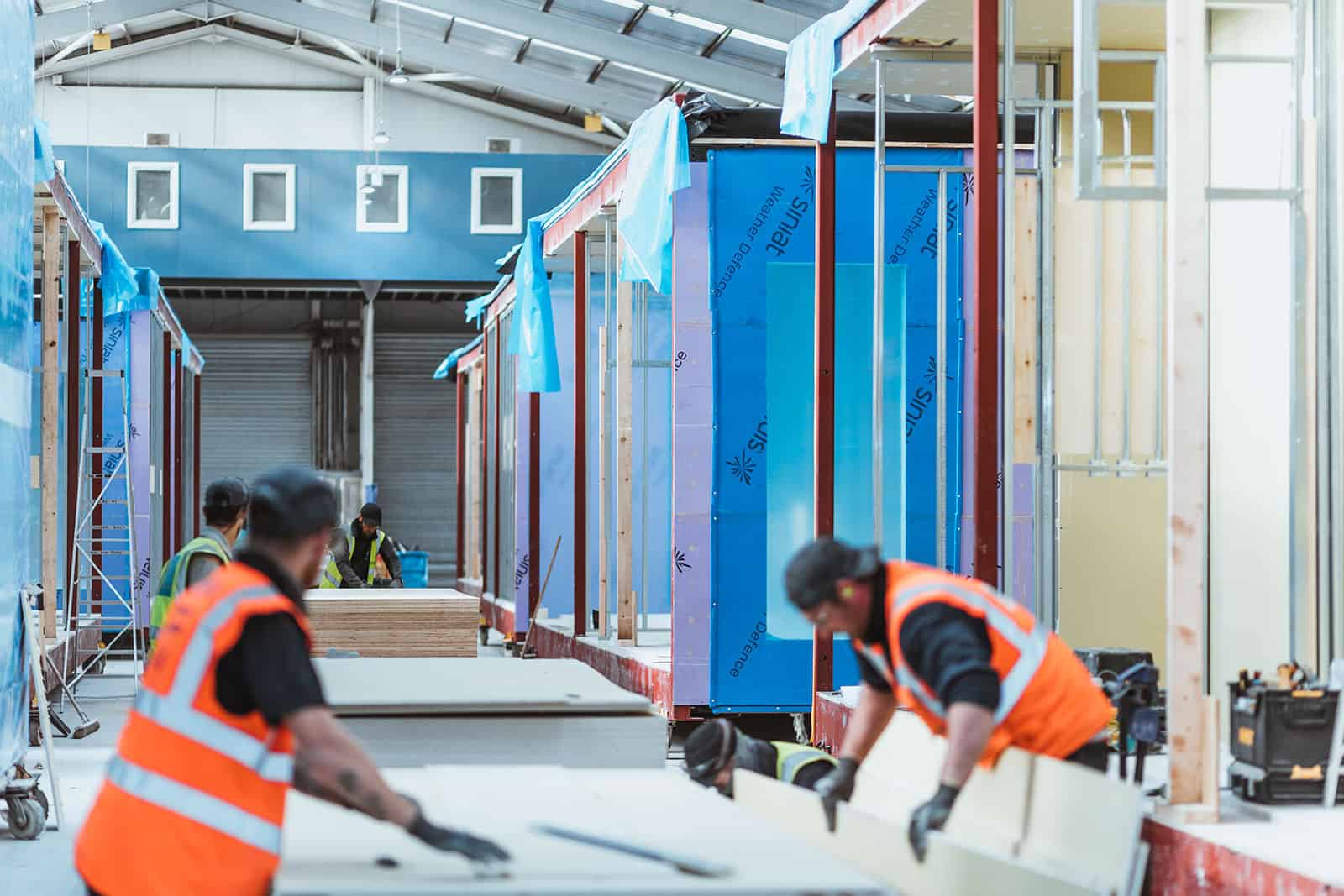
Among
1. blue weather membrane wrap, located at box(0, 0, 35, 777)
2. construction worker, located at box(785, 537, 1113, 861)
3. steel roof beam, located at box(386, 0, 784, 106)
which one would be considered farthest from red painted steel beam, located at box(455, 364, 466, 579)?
construction worker, located at box(785, 537, 1113, 861)

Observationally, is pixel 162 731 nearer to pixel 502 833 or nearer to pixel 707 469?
pixel 502 833

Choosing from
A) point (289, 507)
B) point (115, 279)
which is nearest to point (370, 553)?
point (115, 279)

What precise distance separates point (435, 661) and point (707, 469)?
412 centimetres

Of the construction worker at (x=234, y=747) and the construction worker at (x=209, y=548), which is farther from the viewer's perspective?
the construction worker at (x=209, y=548)

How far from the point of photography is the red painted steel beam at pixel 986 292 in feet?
25.6

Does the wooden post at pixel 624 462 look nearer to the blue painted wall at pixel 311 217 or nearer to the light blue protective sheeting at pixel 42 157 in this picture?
the light blue protective sheeting at pixel 42 157

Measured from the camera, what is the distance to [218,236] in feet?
91.9

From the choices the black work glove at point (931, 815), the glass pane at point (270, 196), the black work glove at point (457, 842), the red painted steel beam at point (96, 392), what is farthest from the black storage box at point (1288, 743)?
the glass pane at point (270, 196)

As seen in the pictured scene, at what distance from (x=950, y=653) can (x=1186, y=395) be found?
1863 millimetres

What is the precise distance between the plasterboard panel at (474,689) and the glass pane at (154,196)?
21.6 m

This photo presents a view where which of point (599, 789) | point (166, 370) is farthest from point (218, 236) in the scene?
point (599, 789)

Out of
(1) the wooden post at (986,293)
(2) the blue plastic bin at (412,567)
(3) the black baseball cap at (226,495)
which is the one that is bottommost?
(2) the blue plastic bin at (412,567)

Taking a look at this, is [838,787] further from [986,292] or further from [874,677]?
[986,292]

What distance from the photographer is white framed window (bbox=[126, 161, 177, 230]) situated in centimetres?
2783
